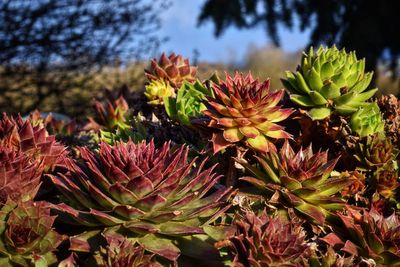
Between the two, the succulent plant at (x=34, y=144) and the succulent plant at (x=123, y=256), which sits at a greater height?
the succulent plant at (x=34, y=144)

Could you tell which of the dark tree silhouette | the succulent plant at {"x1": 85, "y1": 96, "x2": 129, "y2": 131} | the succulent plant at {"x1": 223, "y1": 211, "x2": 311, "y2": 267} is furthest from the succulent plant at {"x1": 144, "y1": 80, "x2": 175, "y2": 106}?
the dark tree silhouette

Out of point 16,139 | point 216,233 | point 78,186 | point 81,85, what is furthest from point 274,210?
point 81,85

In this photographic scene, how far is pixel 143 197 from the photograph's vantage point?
167 centimetres

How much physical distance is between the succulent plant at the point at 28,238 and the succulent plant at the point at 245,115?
582 mm

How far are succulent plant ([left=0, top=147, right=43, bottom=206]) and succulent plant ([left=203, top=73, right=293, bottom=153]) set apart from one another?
1.91ft

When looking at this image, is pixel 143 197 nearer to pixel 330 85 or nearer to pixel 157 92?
pixel 330 85

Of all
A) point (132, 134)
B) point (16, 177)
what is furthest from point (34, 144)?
point (132, 134)

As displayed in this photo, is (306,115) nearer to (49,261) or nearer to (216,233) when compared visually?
(216,233)

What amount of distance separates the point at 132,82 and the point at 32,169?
25.8 feet

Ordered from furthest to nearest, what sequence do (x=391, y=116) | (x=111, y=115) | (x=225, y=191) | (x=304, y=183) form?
(x=111, y=115) < (x=391, y=116) < (x=304, y=183) < (x=225, y=191)

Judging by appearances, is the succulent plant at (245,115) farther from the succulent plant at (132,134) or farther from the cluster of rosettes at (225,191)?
the succulent plant at (132,134)

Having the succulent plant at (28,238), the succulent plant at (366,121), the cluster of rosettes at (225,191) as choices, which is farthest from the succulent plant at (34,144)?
the succulent plant at (366,121)

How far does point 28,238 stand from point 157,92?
3.81ft

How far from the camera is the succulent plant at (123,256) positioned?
1.52 metres
